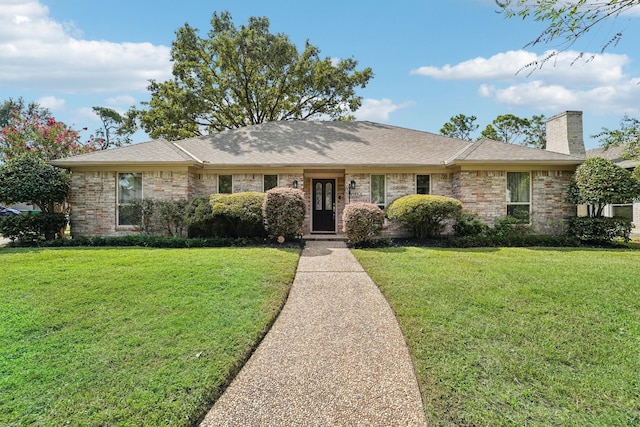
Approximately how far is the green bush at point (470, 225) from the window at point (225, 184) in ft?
26.3

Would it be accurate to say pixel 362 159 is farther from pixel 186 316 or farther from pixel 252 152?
pixel 186 316

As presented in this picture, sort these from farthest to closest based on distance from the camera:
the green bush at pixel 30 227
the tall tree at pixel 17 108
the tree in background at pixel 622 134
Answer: the tall tree at pixel 17 108 → the tree in background at pixel 622 134 → the green bush at pixel 30 227

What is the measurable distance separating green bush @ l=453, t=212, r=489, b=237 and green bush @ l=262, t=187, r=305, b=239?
17.4 ft

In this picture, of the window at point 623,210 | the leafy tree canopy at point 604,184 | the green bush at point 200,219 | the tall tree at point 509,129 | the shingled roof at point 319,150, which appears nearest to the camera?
the leafy tree canopy at point 604,184

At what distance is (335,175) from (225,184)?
161 inches

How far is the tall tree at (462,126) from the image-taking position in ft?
115

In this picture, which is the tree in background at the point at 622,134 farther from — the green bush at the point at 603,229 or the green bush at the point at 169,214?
the green bush at the point at 169,214

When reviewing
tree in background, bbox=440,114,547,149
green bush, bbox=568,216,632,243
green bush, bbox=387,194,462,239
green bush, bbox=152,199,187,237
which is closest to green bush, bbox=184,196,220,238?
green bush, bbox=152,199,187,237

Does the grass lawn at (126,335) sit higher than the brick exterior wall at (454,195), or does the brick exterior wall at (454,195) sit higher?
the brick exterior wall at (454,195)

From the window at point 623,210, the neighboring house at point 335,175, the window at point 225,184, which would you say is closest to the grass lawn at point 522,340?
the neighboring house at point 335,175

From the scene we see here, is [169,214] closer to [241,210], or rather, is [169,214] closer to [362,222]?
[241,210]

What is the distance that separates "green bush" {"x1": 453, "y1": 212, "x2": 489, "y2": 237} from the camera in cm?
1127

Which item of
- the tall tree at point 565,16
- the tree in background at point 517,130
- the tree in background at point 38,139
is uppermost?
the tree in background at point 517,130

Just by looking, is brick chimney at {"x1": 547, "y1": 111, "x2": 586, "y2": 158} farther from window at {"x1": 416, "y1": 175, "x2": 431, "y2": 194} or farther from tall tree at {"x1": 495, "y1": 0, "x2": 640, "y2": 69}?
tall tree at {"x1": 495, "y1": 0, "x2": 640, "y2": 69}
